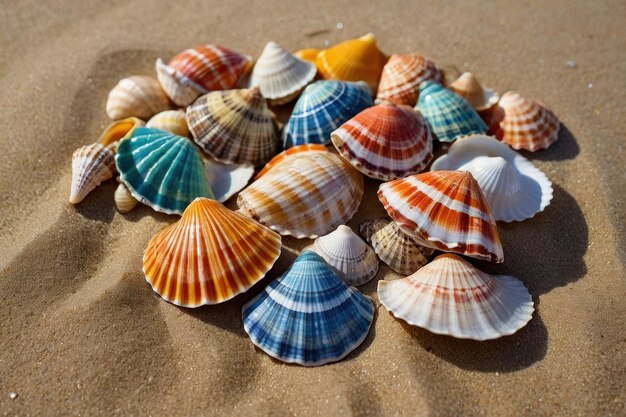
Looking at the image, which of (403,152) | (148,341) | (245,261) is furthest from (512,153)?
(148,341)

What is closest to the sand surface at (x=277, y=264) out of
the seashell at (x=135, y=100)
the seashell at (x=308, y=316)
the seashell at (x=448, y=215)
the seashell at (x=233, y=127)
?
the seashell at (x=308, y=316)

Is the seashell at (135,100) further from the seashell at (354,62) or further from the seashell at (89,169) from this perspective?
the seashell at (354,62)

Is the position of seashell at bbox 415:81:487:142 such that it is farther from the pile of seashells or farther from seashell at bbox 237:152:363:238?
seashell at bbox 237:152:363:238

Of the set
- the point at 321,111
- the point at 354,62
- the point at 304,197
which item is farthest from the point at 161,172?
the point at 354,62

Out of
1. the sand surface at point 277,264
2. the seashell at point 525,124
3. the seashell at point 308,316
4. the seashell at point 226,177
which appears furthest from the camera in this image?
the seashell at point 525,124

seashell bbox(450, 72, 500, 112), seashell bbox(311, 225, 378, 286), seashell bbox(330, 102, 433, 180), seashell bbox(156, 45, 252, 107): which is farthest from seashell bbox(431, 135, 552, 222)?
seashell bbox(156, 45, 252, 107)
